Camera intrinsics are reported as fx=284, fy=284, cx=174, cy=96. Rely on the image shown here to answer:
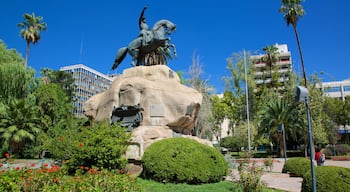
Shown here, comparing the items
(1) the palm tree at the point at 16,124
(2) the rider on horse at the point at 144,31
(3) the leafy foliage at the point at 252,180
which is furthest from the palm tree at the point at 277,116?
(3) the leafy foliage at the point at 252,180

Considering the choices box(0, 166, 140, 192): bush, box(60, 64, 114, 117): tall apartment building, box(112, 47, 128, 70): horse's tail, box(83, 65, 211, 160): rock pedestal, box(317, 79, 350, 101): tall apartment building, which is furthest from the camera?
box(60, 64, 114, 117): tall apartment building

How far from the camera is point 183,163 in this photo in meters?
9.21

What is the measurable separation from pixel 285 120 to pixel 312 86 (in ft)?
28.5

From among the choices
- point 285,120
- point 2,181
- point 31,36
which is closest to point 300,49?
point 285,120

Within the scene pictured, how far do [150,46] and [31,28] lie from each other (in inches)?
1148

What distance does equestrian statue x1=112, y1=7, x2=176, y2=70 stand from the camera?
16234 mm

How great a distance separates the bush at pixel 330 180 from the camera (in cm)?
677

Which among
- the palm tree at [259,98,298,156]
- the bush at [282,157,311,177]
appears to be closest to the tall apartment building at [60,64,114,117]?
the palm tree at [259,98,298,156]

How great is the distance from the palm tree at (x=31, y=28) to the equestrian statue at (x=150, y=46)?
2663cm

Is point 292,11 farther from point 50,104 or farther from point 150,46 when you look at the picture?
point 50,104

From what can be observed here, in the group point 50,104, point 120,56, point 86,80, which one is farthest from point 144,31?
point 86,80

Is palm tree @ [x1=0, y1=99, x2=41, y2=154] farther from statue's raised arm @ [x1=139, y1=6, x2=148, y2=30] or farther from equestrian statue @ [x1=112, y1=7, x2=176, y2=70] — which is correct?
statue's raised arm @ [x1=139, y1=6, x2=148, y2=30]

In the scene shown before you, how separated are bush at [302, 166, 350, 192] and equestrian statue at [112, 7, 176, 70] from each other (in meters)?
11.1

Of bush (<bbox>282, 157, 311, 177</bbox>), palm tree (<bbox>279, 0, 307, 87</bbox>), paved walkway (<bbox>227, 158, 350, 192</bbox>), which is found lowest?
paved walkway (<bbox>227, 158, 350, 192</bbox>)
